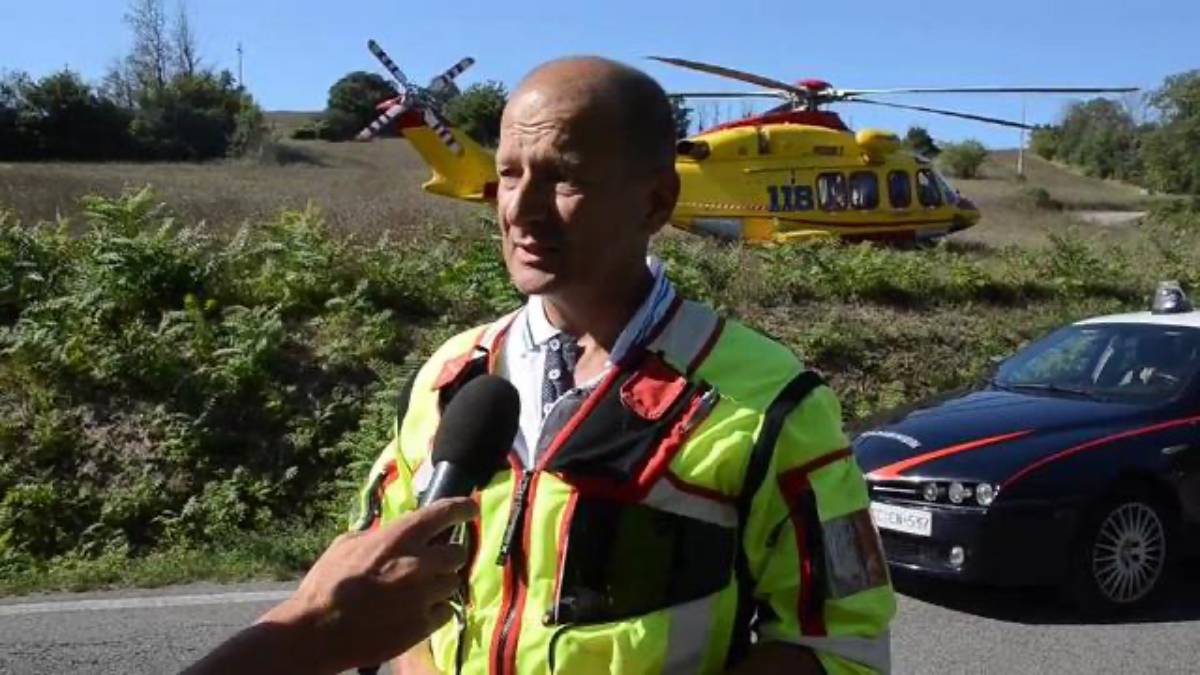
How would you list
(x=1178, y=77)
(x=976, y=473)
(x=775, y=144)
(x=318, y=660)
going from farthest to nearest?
(x=1178, y=77), (x=775, y=144), (x=976, y=473), (x=318, y=660)

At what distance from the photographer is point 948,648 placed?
20.0 ft

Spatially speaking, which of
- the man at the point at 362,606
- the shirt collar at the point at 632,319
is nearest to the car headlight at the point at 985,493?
the shirt collar at the point at 632,319

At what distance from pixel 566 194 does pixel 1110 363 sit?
6.83 m

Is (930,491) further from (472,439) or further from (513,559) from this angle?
(472,439)

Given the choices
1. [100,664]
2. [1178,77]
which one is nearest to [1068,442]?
[100,664]

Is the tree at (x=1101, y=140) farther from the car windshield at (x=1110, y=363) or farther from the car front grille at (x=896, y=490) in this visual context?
the car front grille at (x=896, y=490)

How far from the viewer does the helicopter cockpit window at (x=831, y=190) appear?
21.3 meters

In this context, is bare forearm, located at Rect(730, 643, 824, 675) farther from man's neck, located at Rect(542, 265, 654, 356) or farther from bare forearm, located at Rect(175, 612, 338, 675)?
bare forearm, located at Rect(175, 612, 338, 675)

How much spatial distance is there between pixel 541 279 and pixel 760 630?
1.97 ft

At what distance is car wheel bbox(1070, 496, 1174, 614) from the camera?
6621 millimetres

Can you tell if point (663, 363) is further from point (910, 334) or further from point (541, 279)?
point (910, 334)

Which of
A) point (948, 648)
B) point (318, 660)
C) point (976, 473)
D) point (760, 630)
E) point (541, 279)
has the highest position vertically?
point (541, 279)

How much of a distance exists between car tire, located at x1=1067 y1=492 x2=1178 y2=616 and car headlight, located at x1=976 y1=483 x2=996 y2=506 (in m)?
0.50

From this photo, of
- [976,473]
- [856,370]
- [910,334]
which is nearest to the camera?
[976,473]
